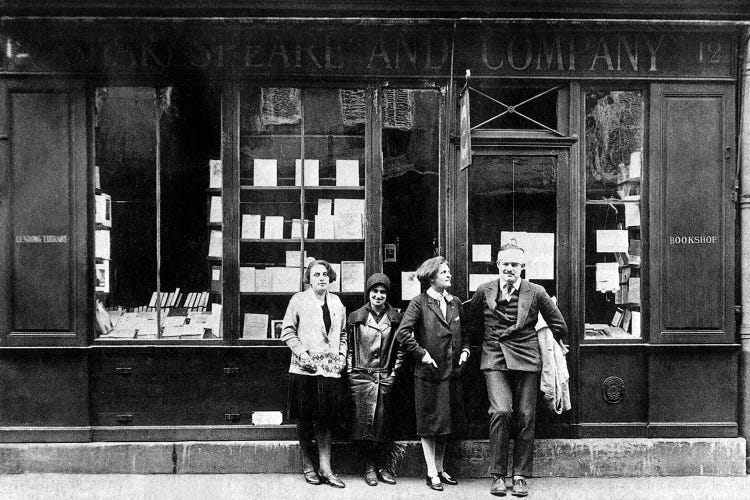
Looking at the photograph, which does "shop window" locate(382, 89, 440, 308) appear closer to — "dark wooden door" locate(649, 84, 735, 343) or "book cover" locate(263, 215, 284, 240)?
"book cover" locate(263, 215, 284, 240)

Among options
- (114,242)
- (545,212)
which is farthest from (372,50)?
(114,242)

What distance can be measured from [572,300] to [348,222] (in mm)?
2485

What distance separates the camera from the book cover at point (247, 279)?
7.14 metres

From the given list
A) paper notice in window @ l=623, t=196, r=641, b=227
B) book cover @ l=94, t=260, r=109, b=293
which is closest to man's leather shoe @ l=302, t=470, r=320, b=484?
book cover @ l=94, t=260, r=109, b=293

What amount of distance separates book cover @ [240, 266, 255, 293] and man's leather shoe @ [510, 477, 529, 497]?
3.25 meters

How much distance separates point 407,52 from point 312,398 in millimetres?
3635

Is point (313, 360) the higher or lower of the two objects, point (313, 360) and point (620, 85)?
the lower

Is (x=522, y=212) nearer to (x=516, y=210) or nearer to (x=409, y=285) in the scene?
(x=516, y=210)

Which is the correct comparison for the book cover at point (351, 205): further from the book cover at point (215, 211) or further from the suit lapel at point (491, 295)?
the suit lapel at point (491, 295)

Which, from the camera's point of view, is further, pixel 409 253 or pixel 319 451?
pixel 409 253

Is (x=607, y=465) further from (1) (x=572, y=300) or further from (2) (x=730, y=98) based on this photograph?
(2) (x=730, y=98)

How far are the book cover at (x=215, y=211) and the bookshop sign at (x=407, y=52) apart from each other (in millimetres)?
1291

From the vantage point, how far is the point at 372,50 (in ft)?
23.1

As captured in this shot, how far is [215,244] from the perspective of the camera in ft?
23.4
